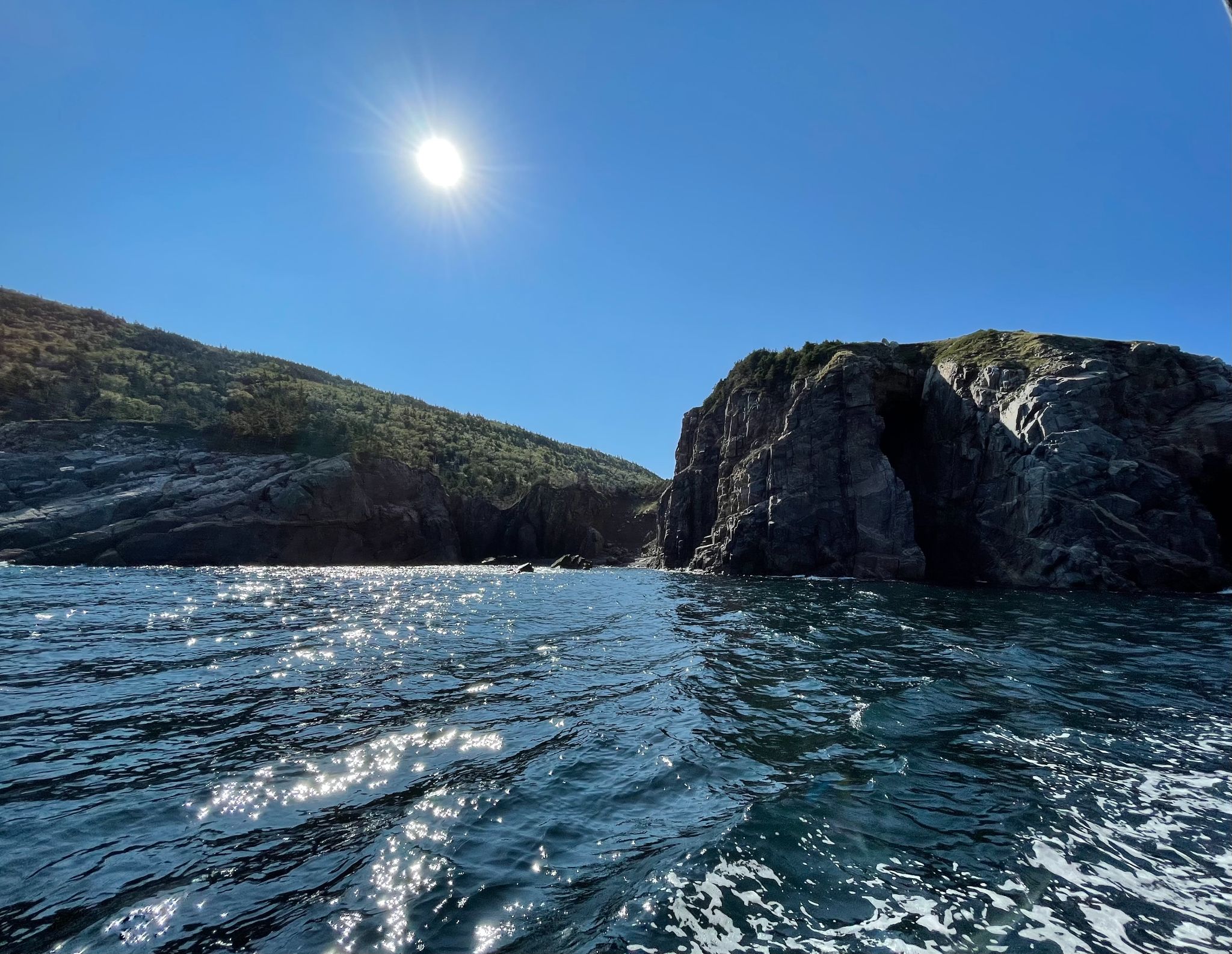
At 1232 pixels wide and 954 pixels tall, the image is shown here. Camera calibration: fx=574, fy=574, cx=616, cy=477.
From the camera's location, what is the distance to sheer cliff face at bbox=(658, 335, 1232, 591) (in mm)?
37625

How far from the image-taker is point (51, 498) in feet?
174

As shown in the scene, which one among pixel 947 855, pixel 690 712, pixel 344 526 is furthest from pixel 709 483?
pixel 947 855

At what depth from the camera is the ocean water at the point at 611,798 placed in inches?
211

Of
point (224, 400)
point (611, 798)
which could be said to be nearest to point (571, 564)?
point (224, 400)

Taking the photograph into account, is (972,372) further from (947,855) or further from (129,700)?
(129,700)

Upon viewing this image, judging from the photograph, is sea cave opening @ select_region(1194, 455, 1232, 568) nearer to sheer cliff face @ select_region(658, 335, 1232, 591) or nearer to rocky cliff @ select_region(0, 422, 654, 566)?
sheer cliff face @ select_region(658, 335, 1232, 591)

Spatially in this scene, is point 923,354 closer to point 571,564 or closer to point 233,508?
point 571,564

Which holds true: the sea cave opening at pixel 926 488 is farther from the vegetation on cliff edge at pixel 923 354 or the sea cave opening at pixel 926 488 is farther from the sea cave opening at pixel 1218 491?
the sea cave opening at pixel 1218 491

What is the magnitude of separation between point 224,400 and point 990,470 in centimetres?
9379

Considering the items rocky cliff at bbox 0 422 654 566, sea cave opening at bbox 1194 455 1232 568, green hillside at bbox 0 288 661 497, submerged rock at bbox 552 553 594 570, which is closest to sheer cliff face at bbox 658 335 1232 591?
sea cave opening at bbox 1194 455 1232 568

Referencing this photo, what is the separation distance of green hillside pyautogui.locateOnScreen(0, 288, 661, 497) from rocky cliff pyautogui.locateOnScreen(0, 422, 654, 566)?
4849 mm

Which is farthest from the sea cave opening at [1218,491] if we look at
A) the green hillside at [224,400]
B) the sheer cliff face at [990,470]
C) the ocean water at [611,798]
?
the green hillside at [224,400]

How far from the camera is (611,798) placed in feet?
26.7

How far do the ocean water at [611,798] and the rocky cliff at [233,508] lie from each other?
147 ft
